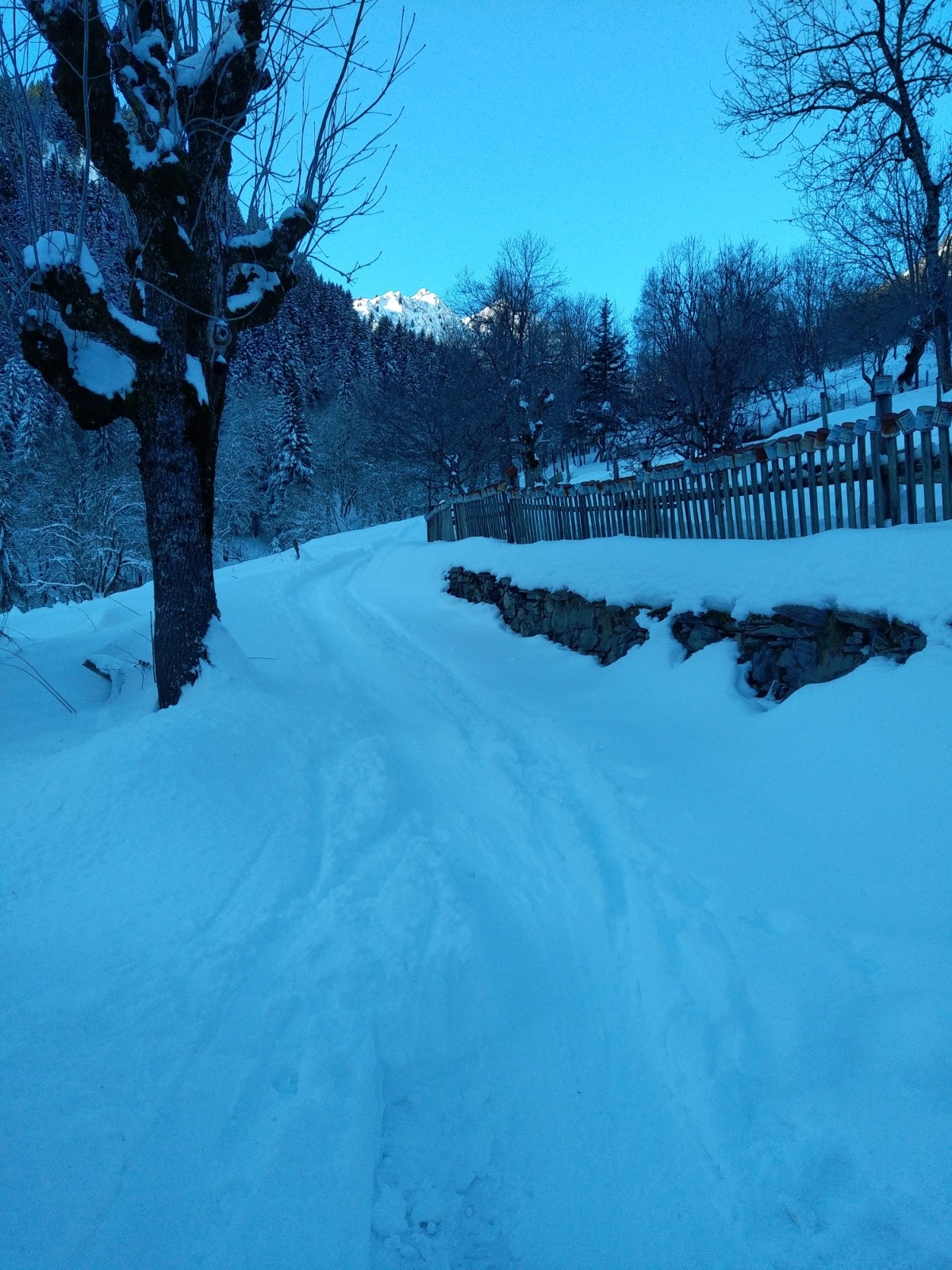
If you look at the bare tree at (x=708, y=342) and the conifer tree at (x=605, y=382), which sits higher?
the conifer tree at (x=605, y=382)

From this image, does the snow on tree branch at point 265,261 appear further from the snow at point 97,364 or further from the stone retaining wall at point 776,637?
the stone retaining wall at point 776,637

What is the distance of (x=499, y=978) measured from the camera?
273 cm

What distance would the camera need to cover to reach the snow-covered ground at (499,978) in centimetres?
179

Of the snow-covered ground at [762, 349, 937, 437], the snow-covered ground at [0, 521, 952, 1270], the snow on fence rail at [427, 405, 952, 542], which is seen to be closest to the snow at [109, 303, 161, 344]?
the snow-covered ground at [0, 521, 952, 1270]

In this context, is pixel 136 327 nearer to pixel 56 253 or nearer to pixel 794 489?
pixel 56 253

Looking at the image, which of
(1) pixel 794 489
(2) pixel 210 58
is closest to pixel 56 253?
(2) pixel 210 58

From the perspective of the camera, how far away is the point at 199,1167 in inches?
72.1

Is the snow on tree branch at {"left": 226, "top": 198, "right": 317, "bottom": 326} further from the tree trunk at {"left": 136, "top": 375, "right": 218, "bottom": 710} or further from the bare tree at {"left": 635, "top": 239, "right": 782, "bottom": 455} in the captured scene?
the bare tree at {"left": 635, "top": 239, "right": 782, "bottom": 455}

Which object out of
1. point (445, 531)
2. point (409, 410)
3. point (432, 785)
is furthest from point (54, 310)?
point (409, 410)

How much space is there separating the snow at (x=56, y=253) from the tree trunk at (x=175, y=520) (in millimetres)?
916

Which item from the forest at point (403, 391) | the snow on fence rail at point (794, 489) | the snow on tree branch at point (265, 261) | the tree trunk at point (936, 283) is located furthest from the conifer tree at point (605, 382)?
the snow on tree branch at point (265, 261)

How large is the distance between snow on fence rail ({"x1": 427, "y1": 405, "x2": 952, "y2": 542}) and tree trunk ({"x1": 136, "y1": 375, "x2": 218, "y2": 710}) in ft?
16.8

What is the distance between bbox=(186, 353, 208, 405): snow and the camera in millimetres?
5180

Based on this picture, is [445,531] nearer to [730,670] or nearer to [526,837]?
[730,670]
